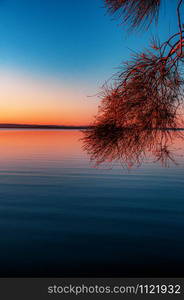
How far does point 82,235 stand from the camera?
682 centimetres

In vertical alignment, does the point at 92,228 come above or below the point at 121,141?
below

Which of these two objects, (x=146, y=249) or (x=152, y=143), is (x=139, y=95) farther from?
(x=146, y=249)

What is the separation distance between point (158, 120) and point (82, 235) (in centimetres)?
295

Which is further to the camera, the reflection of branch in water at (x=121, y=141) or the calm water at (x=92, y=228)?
the reflection of branch in water at (x=121, y=141)

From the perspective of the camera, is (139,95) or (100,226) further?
(100,226)

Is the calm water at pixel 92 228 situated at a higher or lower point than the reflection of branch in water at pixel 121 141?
lower

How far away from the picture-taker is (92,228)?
23.8ft

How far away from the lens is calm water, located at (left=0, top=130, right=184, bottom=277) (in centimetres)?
533

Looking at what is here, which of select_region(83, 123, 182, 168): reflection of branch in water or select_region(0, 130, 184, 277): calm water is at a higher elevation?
select_region(83, 123, 182, 168): reflection of branch in water

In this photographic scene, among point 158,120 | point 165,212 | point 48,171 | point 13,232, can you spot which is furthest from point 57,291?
point 48,171

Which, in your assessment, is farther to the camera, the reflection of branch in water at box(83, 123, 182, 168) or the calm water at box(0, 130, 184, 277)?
the reflection of branch in water at box(83, 123, 182, 168)

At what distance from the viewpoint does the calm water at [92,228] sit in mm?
5328

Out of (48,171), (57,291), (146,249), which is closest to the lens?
(57,291)

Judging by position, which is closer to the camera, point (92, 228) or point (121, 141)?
point (121, 141)
